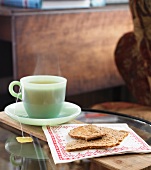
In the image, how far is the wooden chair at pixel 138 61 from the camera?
4.35ft

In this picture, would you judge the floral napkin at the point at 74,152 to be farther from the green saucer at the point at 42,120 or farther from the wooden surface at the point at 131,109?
the wooden surface at the point at 131,109

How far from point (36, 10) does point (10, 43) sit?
0.60 feet

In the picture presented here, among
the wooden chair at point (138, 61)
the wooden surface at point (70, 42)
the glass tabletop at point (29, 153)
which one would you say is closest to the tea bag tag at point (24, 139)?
the glass tabletop at point (29, 153)

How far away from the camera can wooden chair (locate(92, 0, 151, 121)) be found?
1.33 m

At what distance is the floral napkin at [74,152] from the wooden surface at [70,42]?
85 cm

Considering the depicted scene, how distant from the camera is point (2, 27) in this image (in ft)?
5.49

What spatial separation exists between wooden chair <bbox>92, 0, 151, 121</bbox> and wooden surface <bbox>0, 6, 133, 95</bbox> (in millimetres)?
307

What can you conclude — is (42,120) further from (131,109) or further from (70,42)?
(70,42)

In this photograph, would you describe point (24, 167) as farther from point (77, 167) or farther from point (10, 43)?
point (10, 43)

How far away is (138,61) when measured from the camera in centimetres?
150

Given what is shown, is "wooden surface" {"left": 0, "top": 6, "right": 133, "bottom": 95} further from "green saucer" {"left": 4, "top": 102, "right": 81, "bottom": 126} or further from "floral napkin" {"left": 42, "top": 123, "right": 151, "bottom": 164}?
"floral napkin" {"left": 42, "top": 123, "right": 151, "bottom": 164}

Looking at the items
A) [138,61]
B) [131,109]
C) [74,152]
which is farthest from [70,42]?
[74,152]

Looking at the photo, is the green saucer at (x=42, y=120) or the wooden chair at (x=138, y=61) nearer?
the green saucer at (x=42, y=120)

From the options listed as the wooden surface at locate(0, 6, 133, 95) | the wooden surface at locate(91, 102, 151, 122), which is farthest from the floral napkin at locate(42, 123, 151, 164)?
the wooden surface at locate(0, 6, 133, 95)
